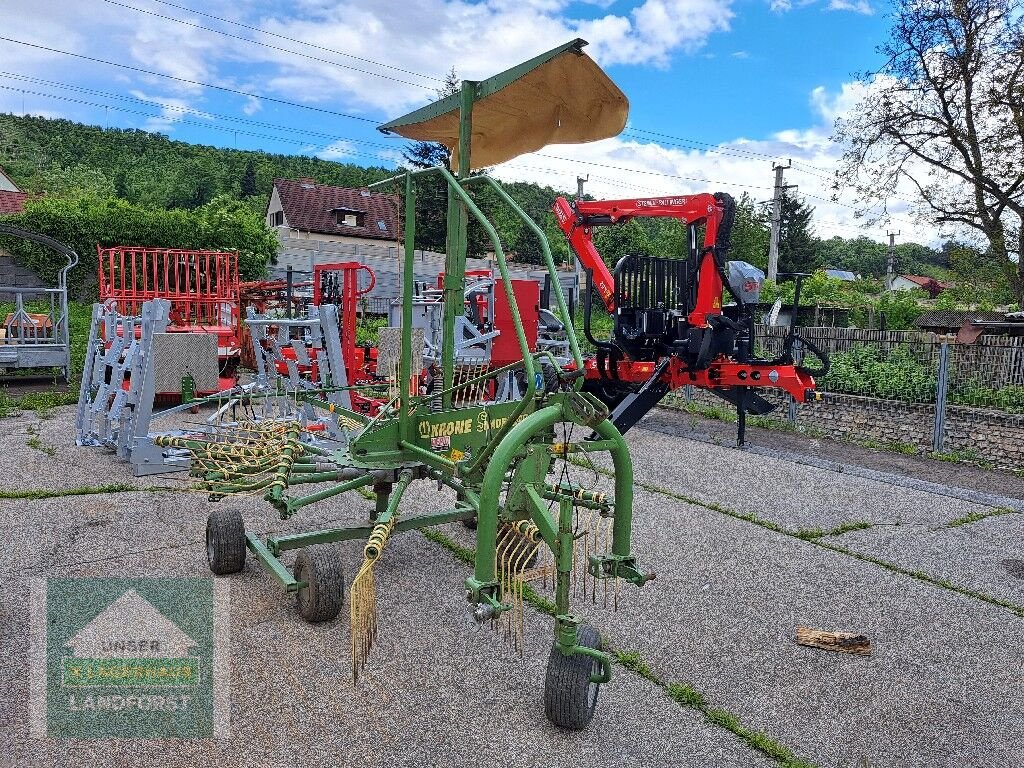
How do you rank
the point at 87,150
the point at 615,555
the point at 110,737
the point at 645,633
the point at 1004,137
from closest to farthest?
the point at 110,737
the point at 615,555
the point at 645,633
the point at 1004,137
the point at 87,150

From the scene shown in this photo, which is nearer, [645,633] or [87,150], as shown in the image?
[645,633]

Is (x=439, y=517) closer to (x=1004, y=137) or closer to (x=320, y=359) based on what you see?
(x=320, y=359)

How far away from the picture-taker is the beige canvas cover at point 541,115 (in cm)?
366

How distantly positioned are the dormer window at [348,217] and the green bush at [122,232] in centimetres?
2065

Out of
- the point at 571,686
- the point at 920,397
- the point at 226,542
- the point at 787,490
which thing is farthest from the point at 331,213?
the point at 571,686

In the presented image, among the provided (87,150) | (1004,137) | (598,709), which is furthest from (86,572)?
(87,150)

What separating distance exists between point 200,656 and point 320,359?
3609mm

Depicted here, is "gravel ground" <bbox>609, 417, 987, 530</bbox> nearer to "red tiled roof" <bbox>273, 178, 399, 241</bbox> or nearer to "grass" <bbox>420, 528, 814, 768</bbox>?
"grass" <bbox>420, 528, 814, 768</bbox>

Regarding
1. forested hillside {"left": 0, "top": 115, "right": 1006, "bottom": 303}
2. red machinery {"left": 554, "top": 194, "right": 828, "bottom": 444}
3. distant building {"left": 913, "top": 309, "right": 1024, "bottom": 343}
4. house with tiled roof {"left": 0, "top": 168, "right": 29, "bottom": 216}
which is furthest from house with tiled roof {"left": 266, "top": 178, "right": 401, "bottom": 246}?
red machinery {"left": 554, "top": 194, "right": 828, "bottom": 444}

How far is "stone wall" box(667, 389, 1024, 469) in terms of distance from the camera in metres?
8.97

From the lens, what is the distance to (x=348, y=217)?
44406mm

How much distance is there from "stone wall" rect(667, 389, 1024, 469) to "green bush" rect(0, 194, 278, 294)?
15.9m

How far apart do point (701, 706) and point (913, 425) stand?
8075 millimetres

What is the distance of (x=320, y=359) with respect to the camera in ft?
22.1
